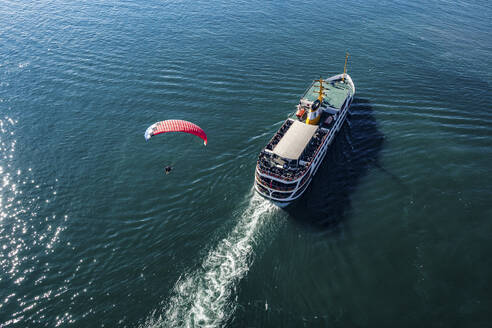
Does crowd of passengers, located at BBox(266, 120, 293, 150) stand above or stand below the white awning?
below

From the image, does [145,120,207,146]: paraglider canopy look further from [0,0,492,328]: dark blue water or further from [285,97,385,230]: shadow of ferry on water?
[285,97,385,230]: shadow of ferry on water

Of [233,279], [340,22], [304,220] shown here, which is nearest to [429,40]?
[340,22]

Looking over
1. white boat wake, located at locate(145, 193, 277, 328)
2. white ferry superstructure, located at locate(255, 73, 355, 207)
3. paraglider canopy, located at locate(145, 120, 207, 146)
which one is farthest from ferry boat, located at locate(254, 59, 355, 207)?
paraglider canopy, located at locate(145, 120, 207, 146)

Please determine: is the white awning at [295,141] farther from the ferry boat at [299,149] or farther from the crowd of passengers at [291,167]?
the crowd of passengers at [291,167]

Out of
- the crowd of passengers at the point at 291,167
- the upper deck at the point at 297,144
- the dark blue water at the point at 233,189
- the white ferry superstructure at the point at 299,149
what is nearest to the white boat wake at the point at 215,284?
the dark blue water at the point at 233,189

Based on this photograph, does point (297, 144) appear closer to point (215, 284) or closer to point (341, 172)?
point (341, 172)

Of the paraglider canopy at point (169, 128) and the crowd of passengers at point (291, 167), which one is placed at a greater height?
the paraglider canopy at point (169, 128)
